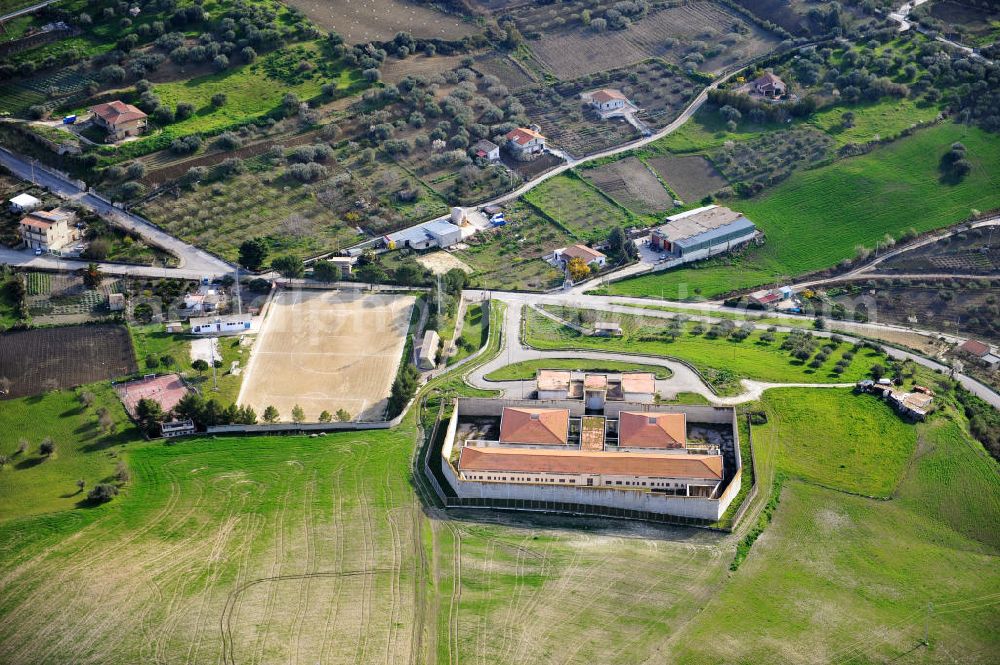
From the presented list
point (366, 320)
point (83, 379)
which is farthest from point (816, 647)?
point (83, 379)

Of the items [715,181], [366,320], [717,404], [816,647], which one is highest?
[715,181]

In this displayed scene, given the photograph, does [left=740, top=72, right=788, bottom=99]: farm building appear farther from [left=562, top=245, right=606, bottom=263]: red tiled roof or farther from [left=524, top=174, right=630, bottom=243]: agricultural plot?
[left=562, top=245, right=606, bottom=263]: red tiled roof

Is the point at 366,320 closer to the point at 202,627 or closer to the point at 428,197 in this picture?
the point at 428,197

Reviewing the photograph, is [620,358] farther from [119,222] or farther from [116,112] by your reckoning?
[116,112]

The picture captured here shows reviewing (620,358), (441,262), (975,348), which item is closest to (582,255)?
(441,262)

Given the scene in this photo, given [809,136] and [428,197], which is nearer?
[428,197]

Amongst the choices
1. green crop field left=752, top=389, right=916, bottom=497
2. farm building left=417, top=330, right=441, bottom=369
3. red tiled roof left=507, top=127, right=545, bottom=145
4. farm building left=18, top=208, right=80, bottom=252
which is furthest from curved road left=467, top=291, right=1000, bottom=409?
farm building left=18, top=208, right=80, bottom=252
